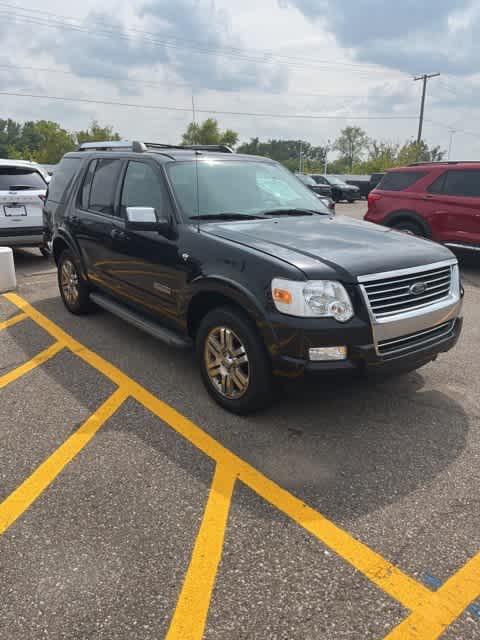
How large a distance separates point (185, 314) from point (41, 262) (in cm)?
645

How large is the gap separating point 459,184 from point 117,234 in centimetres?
646

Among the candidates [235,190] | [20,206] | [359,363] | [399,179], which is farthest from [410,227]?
[359,363]

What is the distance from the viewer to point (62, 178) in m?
6.09

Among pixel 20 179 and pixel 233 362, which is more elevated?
pixel 20 179

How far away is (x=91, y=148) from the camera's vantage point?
6.29 meters

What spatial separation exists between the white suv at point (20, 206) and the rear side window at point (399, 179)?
20.4ft

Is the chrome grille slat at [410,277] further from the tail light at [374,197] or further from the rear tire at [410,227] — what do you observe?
the tail light at [374,197]

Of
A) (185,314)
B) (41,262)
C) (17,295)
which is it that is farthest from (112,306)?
(41,262)

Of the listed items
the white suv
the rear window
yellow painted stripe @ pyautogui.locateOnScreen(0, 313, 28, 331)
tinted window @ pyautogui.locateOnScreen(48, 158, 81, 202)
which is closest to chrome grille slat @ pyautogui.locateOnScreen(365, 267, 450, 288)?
tinted window @ pyautogui.locateOnScreen(48, 158, 81, 202)

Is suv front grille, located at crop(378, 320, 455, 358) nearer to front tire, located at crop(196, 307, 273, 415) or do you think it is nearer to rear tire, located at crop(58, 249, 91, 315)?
front tire, located at crop(196, 307, 273, 415)

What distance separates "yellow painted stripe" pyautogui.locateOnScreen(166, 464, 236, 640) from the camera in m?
2.00

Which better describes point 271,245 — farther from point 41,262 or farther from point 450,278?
point 41,262

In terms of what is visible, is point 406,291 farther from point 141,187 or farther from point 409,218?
point 409,218

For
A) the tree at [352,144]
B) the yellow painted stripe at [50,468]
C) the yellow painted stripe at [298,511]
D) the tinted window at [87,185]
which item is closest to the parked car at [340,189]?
the tinted window at [87,185]
